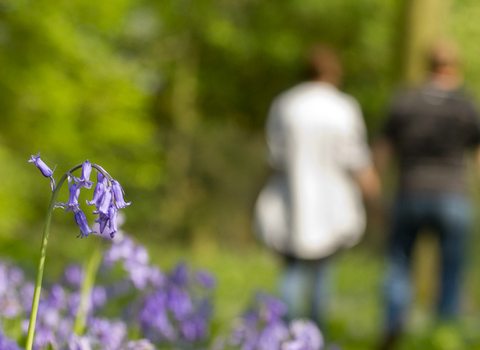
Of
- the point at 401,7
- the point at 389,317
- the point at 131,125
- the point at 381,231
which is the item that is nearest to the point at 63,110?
the point at 131,125

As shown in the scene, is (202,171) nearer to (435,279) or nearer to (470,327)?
(435,279)

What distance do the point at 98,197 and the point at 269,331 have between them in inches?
39.1

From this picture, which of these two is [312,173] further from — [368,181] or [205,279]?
[205,279]

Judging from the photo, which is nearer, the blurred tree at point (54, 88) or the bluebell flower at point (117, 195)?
the bluebell flower at point (117, 195)

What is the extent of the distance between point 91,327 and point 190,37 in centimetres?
1346

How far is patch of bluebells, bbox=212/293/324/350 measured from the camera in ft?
6.70

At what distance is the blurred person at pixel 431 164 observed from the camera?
4.41m

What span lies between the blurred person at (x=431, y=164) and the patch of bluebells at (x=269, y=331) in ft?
7.60

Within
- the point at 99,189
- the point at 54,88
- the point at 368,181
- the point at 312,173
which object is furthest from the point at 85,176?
the point at 54,88

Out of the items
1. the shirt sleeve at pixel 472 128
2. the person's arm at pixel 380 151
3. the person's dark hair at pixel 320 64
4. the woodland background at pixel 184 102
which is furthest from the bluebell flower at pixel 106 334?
the woodland background at pixel 184 102

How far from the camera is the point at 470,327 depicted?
4773 mm

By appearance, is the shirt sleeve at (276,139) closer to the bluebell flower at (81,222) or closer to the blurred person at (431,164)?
the blurred person at (431,164)

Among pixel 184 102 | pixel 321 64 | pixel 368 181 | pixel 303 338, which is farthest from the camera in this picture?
pixel 184 102

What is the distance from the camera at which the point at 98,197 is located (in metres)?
1.29
